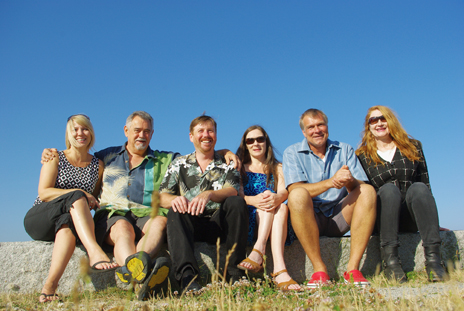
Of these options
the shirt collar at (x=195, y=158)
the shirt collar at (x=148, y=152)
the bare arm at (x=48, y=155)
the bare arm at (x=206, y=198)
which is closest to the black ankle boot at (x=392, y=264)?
the bare arm at (x=206, y=198)

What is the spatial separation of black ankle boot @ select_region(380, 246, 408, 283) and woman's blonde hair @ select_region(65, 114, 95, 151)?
3.72 m

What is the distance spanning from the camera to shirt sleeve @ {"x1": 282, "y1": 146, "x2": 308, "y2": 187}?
4.55 meters

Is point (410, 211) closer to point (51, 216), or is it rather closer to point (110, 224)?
point (110, 224)

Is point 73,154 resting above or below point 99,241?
above

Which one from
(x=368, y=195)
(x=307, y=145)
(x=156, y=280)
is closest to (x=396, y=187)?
(x=368, y=195)

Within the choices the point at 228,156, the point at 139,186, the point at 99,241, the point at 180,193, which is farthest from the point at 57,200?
the point at 228,156

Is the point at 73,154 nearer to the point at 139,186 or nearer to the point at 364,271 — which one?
the point at 139,186

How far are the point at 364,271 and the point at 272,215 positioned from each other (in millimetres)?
1441

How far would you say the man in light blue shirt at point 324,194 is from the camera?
398 centimetres

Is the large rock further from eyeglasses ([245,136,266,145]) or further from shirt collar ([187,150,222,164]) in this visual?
eyeglasses ([245,136,266,145])

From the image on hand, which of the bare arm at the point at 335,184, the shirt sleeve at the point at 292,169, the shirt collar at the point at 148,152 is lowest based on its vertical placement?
the bare arm at the point at 335,184

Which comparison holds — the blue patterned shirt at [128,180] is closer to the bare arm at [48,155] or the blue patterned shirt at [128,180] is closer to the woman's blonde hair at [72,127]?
the woman's blonde hair at [72,127]

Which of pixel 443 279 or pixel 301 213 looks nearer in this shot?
pixel 443 279

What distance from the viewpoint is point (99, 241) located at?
4.15 metres
